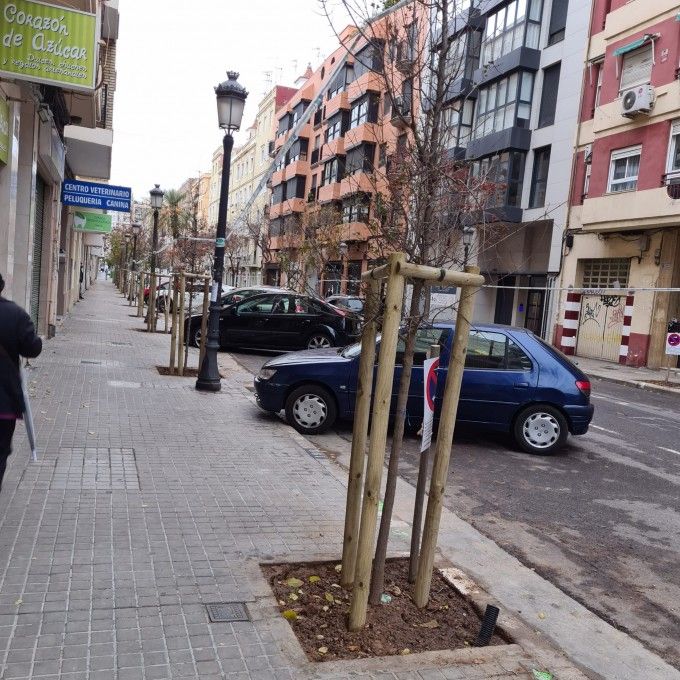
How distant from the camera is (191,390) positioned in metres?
11.0

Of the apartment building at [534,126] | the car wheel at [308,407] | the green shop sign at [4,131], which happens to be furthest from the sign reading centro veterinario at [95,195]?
the apartment building at [534,126]

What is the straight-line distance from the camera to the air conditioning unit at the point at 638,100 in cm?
2100

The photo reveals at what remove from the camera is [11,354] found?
468 centimetres

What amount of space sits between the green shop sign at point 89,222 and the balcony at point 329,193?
1893 cm

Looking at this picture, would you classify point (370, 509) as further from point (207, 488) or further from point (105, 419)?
point (105, 419)

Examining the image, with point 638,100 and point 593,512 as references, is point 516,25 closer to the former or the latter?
point 638,100

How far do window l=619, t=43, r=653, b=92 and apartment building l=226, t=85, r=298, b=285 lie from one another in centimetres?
3560

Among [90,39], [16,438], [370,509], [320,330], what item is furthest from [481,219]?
[320,330]

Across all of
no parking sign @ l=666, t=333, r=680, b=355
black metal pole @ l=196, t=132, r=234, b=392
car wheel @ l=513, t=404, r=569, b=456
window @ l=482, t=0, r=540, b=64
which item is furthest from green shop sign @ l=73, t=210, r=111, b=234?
car wheel @ l=513, t=404, r=569, b=456

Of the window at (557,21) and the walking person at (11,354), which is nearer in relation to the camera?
the walking person at (11,354)

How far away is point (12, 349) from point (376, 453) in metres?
2.69

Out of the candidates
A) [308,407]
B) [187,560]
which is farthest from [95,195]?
[187,560]

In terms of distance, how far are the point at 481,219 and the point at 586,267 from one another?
73.3ft

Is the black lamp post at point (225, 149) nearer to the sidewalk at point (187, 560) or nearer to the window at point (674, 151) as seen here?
the sidewalk at point (187, 560)
